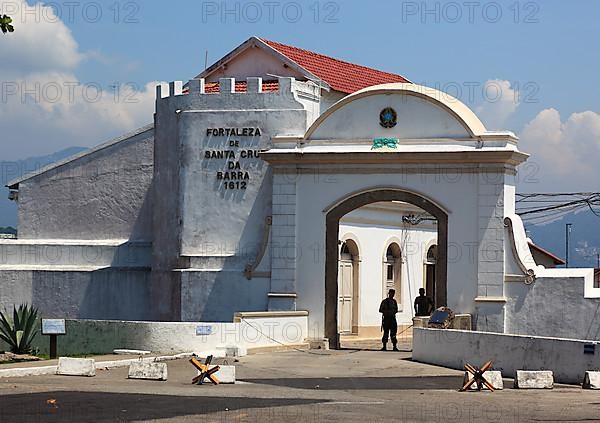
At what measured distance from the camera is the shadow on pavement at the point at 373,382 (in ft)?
68.3

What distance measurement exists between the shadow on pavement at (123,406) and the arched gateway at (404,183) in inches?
466

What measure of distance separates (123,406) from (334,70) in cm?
2220

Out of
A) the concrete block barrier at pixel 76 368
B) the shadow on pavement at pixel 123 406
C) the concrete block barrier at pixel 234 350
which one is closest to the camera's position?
the shadow on pavement at pixel 123 406

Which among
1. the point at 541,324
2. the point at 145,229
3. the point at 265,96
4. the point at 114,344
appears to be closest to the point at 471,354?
the point at 541,324

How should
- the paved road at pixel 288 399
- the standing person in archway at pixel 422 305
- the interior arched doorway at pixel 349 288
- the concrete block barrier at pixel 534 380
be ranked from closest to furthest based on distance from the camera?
the paved road at pixel 288 399 → the concrete block barrier at pixel 534 380 → the standing person in archway at pixel 422 305 → the interior arched doorway at pixel 349 288

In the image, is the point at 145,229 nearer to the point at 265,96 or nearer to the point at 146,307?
the point at 146,307

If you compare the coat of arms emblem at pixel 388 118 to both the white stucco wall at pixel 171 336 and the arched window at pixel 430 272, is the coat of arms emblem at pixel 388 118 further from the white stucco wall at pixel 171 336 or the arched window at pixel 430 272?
the arched window at pixel 430 272

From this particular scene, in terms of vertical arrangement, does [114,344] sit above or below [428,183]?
below

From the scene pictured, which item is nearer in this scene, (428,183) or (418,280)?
(428,183)

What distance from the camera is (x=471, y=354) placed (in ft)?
79.3

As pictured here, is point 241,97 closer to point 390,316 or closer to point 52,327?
point 390,316

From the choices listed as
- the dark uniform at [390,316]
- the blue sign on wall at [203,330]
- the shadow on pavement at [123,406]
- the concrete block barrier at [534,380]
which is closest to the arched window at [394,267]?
the dark uniform at [390,316]

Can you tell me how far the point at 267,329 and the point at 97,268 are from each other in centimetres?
872

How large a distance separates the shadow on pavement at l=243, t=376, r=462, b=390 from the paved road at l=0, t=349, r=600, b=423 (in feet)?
0.05
